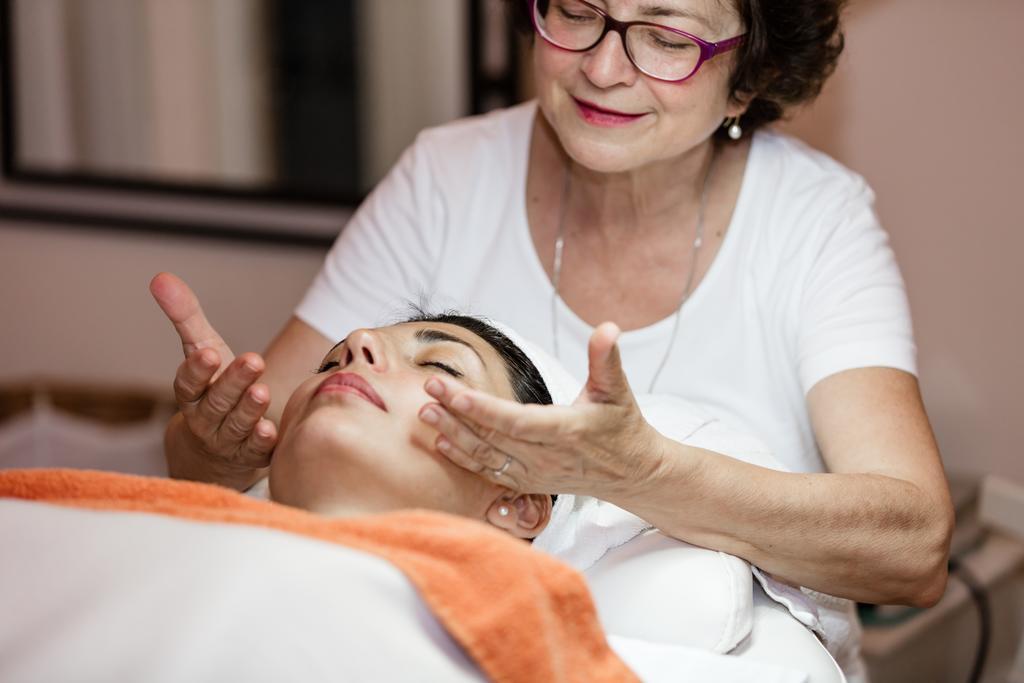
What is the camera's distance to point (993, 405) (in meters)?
2.35

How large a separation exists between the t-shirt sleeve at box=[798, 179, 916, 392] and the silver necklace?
0.60 ft

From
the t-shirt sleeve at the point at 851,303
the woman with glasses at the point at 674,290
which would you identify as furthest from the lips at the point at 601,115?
the t-shirt sleeve at the point at 851,303

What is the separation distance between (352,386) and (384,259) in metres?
0.58

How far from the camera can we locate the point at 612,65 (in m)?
1.59

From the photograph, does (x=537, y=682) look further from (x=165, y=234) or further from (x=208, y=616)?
(x=165, y=234)

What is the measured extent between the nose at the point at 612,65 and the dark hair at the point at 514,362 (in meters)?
0.37

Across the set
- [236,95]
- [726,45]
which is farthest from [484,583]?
[236,95]

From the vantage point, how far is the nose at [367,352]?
1.41 metres

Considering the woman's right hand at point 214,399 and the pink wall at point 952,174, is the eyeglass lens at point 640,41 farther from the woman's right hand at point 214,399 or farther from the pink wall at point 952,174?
the pink wall at point 952,174

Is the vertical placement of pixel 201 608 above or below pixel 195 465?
above

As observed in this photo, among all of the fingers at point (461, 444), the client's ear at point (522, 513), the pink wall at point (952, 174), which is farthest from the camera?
the pink wall at point (952, 174)

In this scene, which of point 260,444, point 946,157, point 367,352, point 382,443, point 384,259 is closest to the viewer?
point 382,443

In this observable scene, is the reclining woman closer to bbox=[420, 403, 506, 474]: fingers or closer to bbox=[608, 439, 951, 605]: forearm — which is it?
bbox=[420, 403, 506, 474]: fingers

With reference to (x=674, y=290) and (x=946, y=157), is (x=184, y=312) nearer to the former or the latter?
(x=674, y=290)
